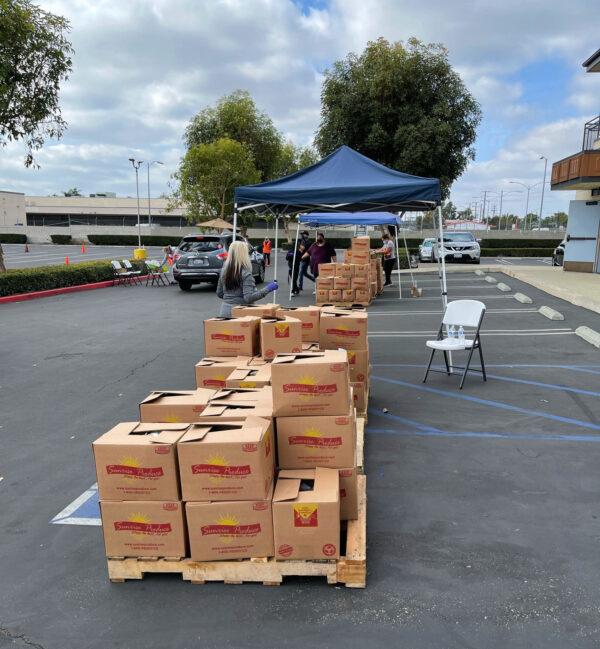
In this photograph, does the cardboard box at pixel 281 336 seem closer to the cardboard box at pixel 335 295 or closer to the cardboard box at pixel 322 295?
the cardboard box at pixel 335 295

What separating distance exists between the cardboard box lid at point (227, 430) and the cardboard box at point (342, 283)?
11.2 m

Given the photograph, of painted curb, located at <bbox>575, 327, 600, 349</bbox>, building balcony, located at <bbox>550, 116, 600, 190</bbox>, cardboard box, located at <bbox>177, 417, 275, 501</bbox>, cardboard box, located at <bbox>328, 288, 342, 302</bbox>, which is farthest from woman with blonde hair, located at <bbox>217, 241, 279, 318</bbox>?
building balcony, located at <bbox>550, 116, 600, 190</bbox>

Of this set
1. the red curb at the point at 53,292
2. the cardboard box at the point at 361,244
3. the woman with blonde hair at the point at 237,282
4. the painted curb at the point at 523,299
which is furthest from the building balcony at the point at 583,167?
the red curb at the point at 53,292

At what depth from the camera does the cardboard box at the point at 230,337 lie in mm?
5195

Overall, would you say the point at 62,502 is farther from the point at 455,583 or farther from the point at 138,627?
the point at 455,583

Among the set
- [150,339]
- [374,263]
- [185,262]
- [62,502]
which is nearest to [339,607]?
[62,502]

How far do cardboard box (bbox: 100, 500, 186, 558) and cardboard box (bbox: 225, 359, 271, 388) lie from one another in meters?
1.33

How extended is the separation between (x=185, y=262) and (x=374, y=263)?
606cm

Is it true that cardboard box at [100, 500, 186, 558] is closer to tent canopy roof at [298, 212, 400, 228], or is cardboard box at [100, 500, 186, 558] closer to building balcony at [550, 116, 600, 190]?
tent canopy roof at [298, 212, 400, 228]

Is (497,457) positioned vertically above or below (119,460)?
below

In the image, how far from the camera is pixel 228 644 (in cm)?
265

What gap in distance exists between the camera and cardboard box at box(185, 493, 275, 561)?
3117mm

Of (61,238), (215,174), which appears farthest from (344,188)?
(61,238)

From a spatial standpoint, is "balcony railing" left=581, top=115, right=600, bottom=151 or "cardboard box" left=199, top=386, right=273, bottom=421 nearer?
"cardboard box" left=199, top=386, right=273, bottom=421
